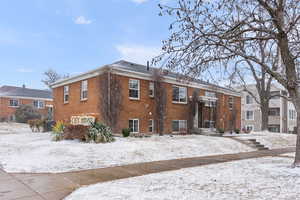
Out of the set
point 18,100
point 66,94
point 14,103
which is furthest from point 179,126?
point 14,103

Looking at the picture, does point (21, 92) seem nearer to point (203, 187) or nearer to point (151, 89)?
point (151, 89)

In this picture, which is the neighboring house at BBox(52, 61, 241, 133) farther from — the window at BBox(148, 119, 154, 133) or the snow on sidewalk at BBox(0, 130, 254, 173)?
the snow on sidewalk at BBox(0, 130, 254, 173)

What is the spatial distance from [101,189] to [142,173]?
7.44 feet

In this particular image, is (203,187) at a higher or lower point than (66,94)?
lower

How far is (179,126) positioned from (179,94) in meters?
2.85

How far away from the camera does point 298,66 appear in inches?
397

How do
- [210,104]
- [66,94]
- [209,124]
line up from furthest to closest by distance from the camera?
1. [209,124]
2. [210,104]
3. [66,94]

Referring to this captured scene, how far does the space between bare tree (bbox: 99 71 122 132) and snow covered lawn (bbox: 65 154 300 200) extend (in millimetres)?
8703

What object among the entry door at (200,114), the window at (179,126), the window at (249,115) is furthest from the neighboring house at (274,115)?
the window at (179,126)

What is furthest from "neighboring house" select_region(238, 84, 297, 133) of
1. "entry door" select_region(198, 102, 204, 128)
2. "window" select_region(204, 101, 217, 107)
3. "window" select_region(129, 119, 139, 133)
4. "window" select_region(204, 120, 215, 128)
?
"window" select_region(129, 119, 139, 133)

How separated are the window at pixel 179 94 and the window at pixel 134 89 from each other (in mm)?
4001

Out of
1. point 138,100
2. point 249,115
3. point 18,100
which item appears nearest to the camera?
point 138,100

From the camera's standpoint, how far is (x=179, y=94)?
67.7 feet

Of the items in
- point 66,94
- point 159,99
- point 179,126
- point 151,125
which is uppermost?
point 66,94
